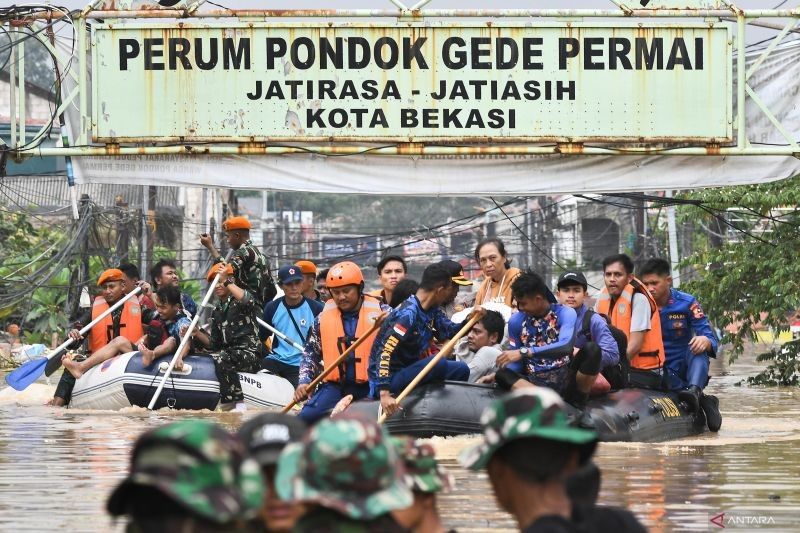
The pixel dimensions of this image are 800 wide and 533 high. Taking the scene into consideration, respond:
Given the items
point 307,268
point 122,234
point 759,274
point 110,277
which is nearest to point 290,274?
point 307,268

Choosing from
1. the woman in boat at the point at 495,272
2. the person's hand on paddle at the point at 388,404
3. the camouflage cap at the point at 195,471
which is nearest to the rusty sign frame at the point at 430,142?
the woman in boat at the point at 495,272

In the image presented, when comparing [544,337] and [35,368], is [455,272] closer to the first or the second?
[544,337]

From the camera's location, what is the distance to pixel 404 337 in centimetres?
1145

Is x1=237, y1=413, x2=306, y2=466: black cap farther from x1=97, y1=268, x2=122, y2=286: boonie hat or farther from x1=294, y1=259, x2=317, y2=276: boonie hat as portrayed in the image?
x1=97, y1=268, x2=122, y2=286: boonie hat

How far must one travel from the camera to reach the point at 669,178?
45.0 ft

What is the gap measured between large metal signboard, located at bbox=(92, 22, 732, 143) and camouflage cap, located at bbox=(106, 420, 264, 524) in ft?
33.3

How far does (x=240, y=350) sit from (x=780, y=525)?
8.65 m

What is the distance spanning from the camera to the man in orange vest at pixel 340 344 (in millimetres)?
11898

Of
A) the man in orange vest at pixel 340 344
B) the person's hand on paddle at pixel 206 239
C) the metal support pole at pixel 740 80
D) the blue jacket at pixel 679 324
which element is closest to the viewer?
the man in orange vest at pixel 340 344

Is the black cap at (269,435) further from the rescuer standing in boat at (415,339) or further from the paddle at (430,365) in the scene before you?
the paddle at (430,365)

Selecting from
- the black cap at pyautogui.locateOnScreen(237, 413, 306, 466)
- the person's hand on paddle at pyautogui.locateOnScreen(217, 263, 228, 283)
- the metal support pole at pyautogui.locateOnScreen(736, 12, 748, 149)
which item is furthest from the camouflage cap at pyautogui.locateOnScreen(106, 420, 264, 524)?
the person's hand on paddle at pyautogui.locateOnScreen(217, 263, 228, 283)

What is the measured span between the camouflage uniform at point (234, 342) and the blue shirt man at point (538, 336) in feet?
15.4

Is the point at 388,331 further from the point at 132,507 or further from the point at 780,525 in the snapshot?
the point at 132,507

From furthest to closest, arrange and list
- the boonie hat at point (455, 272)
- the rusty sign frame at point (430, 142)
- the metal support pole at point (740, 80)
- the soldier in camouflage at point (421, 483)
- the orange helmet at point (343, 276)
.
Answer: the metal support pole at point (740, 80) < the rusty sign frame at point (430, 142) < the orange helmet at point (343, 276) < the boonie hat at point (455, 272) < the soldier in camouflage at point (421, 483)
